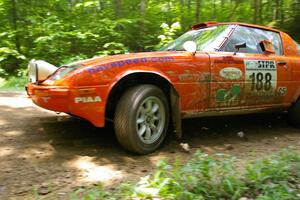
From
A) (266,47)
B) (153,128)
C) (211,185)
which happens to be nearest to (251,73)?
(266,47)

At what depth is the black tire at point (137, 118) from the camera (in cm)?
364

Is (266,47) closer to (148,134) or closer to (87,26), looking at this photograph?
(148,134)

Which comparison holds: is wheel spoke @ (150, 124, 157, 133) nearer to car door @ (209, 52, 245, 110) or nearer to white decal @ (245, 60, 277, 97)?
car door @ (209, 52, 245, 110)

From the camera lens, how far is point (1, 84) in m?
10.4

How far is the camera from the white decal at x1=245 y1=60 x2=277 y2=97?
465 centimetres

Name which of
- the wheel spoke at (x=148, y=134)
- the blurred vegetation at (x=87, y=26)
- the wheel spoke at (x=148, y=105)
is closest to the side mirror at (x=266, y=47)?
the wheel spoke at (x=148, y=105)

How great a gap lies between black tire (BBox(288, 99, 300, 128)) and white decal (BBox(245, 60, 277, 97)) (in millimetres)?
646

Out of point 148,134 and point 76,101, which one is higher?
point 76,101

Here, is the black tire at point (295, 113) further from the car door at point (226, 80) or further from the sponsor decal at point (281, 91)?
the car door at point (226, 80)

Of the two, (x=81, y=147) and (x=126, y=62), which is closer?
(x=126, y=62)

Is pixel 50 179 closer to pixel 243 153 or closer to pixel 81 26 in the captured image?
pixel 243 153

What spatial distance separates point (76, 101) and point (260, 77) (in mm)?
2572

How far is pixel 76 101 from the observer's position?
353 centimetres

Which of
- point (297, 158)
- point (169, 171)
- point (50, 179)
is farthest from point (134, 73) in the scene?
point (297, 158)
